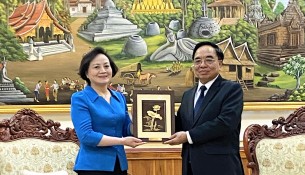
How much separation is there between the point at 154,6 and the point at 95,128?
1666 mm

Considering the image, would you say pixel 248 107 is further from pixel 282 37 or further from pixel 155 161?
pixel 155 161

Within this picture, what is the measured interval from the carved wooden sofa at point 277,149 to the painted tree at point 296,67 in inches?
36.7

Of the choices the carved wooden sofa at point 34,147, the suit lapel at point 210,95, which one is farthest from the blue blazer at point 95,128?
the carved wooden sofa at point 34,147

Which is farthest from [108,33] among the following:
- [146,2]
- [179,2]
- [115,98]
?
[115,98]

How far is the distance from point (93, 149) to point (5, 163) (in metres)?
0.80

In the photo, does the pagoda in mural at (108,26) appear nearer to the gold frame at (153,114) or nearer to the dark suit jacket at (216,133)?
the gold frame at (153,114)

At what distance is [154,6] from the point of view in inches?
147

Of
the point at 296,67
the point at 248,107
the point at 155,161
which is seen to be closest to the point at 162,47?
the point at 248,107

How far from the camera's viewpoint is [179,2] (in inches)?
146

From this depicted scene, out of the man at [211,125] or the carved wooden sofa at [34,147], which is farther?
the carved wooden sofa at [34,147]

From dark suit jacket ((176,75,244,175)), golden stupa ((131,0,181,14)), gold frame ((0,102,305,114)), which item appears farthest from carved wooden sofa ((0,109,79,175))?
golden stupa ((131,0,181,14))

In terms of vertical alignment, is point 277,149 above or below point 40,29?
below

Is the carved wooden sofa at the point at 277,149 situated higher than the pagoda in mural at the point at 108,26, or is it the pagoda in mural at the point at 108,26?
the pagoda in mural at the point at 108,26

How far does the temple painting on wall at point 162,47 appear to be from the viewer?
372 cm
